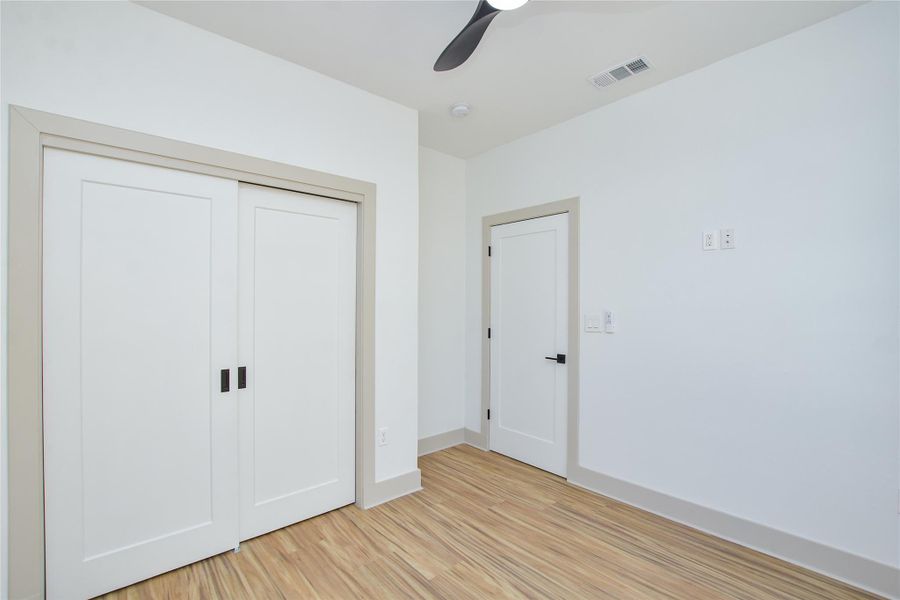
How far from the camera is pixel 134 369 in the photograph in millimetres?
2006

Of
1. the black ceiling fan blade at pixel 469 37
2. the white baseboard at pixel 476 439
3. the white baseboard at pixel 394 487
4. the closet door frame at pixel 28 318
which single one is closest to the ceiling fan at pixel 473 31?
the black ceiling fan blade at pixel 469 37

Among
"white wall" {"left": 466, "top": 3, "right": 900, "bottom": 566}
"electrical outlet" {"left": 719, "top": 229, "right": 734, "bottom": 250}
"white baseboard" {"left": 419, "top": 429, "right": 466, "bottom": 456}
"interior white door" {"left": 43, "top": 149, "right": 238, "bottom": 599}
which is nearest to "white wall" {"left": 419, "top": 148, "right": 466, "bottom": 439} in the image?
"white baseboard" {"left": 419, "top": 429, "right": 466, "bottom": 456}

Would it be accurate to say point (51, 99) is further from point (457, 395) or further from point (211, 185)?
point (457, 395)

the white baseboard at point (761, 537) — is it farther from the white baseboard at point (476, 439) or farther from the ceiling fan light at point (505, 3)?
the ceiling fan light at point (505, 3)

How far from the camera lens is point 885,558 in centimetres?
192

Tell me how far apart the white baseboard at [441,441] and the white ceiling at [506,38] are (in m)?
2.84

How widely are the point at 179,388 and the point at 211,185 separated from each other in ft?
3.54

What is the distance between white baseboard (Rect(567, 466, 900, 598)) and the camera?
1946mm

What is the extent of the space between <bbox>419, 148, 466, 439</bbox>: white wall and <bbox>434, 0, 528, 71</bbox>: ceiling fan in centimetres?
199

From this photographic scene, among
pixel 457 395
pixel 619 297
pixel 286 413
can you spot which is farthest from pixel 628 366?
pixel 286 413

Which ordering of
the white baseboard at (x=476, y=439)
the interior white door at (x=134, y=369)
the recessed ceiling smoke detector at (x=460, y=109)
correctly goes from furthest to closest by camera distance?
the white baseboard at (x=476, y=439) < the recessed ceiling smoke detector at (x=460, y=109) < the interior white door at (x=134, y=369)

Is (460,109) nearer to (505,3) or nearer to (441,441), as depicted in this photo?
(505,3)

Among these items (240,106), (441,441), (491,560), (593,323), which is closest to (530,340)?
(593,323)

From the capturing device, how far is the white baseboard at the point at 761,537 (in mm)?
1946
